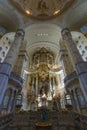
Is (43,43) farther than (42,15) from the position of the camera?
Yes

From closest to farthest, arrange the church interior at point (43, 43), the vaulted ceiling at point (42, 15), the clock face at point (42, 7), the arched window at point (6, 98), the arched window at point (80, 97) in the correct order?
the arched window at point (6, 98)
the arched window at point (80, 97)
the church interior at point (43, 43)
the vaulted ceiling at point (42, 15)
the clock face at point (42, 7)

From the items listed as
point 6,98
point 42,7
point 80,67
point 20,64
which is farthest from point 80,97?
point 42,7

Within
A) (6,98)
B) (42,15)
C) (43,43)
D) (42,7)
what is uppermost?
(42,7)

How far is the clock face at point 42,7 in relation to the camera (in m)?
15.9

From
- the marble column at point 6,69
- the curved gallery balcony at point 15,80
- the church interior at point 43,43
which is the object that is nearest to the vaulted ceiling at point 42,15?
the church interior at point 43,43

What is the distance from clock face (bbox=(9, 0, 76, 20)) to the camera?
52.3 ft

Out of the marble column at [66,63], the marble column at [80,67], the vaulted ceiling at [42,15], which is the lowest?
the marble column at [80,67]

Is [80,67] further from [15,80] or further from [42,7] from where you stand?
[42,7]

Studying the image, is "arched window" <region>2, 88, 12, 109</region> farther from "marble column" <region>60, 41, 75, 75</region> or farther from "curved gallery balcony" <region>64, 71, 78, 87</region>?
"marble column" <region>60, 41, 75, 75</region>

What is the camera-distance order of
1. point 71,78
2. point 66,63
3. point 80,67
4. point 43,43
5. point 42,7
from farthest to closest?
point 43,43, point 42,7, point 66,63, point 71,78, point 80,67

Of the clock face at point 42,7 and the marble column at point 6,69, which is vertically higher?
the clock face at point 42,7

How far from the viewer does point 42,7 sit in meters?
17.4

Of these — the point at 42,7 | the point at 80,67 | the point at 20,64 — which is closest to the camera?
the point at 80,67

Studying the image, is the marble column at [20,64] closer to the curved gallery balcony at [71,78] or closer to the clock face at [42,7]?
the clock face at [42,7]
